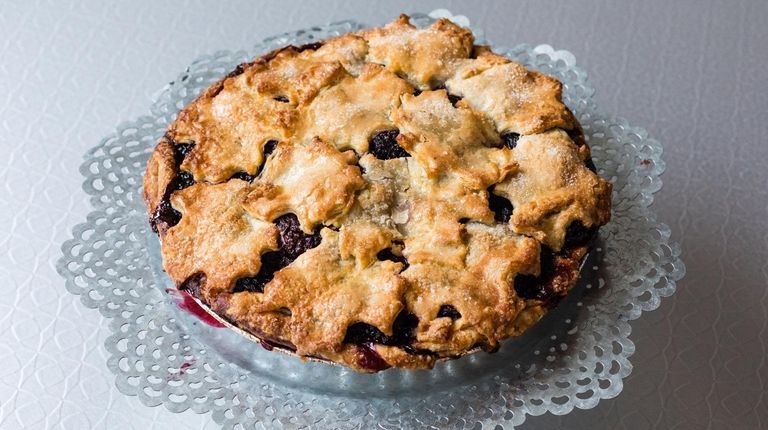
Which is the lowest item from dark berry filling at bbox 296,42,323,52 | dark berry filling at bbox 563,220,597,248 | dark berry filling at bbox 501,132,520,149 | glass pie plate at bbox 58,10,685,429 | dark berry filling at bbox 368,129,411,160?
glass pie plate at bbox 58,10,685,429

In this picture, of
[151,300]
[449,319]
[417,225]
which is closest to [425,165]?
[417,225]

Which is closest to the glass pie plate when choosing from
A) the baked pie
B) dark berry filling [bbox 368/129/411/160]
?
the baked pie

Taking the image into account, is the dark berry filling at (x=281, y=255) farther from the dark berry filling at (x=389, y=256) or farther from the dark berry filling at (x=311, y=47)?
the dark berry filling at (x=311, y=47)

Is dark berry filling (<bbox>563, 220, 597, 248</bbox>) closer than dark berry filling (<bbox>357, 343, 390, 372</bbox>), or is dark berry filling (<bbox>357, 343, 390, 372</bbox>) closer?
dark berry filling (<bbox>357, 343, 390, 372</bbox>)

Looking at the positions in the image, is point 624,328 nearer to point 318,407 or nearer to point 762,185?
point 318,407

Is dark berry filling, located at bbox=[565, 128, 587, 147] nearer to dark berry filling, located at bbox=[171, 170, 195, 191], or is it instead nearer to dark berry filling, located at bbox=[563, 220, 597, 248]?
dark berry filling, located at bbox=[563, 220, 597, 248]

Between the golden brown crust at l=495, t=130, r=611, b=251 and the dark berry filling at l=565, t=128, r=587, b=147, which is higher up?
the dark berry filling at l=565, t=128, r=587, b=147

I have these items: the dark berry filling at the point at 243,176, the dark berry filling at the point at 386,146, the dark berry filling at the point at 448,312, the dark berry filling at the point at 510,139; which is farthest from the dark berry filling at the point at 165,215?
the dark berry filling at the point at 510,139

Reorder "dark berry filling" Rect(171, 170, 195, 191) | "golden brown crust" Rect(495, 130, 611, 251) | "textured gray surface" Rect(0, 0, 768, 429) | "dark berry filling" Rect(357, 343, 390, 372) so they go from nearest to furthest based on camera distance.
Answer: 1. "dark berry filling" Rect(357, 343, 390, 372)
2. "golden brown crust" Rect(495, 130, 611, 251)
3. "dark berry filling" Rect(171, 170, 195, 191)
4. "textured gray surface" Rect(0, 0, 768, 429)
